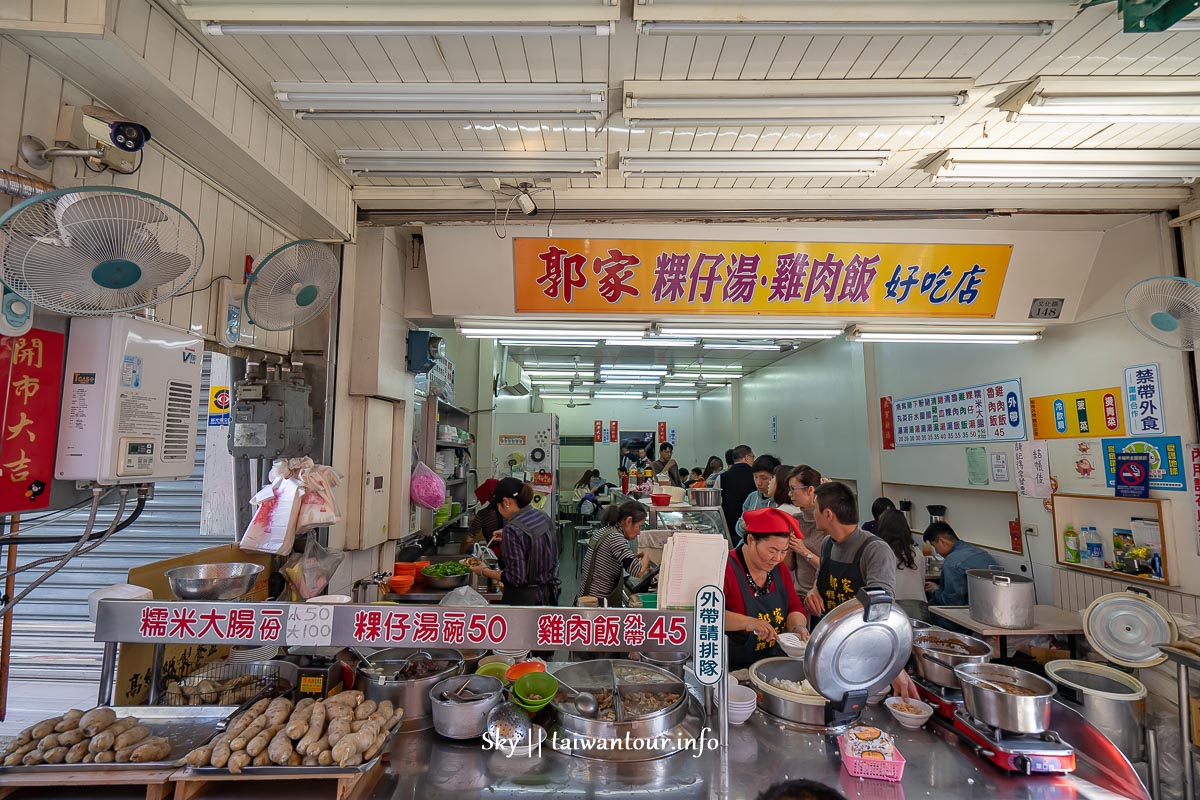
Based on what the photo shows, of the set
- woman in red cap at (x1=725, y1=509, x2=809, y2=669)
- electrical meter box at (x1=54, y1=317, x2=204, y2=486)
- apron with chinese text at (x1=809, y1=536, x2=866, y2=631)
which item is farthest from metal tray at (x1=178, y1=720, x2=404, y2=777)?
apron with chinese text at (x1=809, y1=536, x2=866, y2=631)

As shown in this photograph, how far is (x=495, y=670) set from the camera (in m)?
2.43

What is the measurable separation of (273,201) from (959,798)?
14.2 ft

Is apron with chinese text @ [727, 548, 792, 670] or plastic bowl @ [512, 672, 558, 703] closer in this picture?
plastic bowl @ [512, 672, 558, 703]

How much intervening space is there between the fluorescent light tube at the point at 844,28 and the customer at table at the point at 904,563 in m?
3.70

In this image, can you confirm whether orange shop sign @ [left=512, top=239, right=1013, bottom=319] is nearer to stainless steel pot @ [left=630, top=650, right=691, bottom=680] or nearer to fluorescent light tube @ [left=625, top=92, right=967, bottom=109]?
fluorescent light tube @ [left=625, top=92, right=967, bottom=109]

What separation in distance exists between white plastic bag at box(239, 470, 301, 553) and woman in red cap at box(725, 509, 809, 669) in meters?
2.42

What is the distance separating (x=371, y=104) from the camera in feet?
9.37

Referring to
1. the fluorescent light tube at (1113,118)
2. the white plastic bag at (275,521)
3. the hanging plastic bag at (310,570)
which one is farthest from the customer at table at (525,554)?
the fluorescent light tube at (1113,118)

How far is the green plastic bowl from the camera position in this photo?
239 cm

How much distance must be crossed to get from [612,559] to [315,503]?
2231mm

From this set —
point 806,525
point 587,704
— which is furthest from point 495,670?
point 806,525

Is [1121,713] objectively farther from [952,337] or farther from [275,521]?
[275,521]

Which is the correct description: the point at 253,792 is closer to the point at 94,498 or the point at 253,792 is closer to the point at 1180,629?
the point at 94,498

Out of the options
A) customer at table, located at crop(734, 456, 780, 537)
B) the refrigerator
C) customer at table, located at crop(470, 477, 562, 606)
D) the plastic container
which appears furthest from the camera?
the refrigerator
